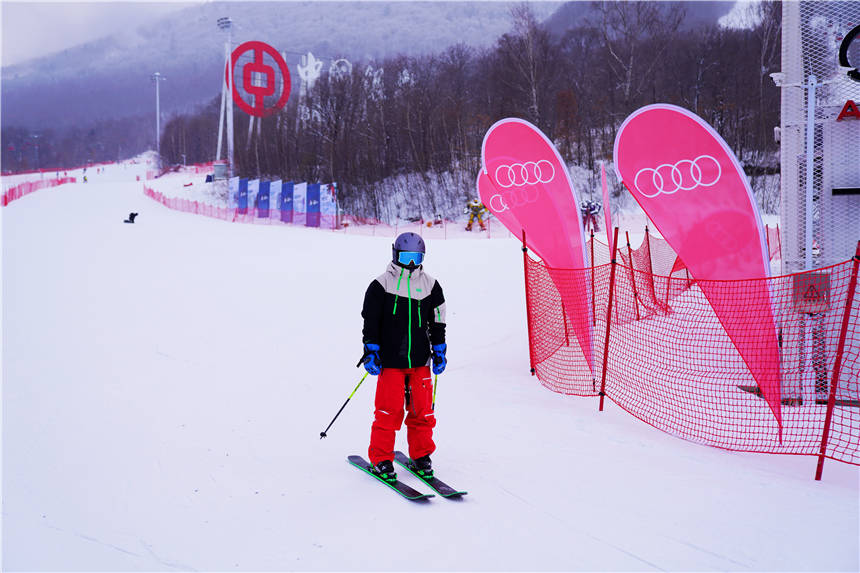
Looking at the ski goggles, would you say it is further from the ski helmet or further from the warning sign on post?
the warning sign on post

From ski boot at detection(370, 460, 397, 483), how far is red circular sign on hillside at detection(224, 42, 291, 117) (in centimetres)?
3857

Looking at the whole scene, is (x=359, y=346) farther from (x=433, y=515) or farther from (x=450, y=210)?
(x=450, y=210)

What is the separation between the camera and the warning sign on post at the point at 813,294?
19.7 feet

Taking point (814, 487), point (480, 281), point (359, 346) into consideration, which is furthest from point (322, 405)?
point (480, 281)

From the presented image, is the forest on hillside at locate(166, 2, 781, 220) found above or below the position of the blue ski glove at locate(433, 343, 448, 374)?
above

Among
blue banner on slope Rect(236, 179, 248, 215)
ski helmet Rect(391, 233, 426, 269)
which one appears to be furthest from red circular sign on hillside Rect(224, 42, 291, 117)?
ski helmet Rect(391, 233, 426, 269)

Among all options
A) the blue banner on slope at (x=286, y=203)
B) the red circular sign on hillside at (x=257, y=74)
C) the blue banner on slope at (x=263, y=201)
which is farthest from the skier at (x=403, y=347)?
the red circular sign on hillside at (x=257, y=74)

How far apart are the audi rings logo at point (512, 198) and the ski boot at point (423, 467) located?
12.4 feet

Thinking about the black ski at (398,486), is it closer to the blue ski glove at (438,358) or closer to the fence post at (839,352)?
the blue ski glove at (438,358)

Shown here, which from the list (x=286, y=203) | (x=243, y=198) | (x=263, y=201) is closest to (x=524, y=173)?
(x=286, y=203)

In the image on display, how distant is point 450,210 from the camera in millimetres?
37438

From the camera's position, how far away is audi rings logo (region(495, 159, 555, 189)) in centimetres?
732

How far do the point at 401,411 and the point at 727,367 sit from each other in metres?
4.36

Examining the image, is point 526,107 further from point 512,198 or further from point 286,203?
point 512,198
